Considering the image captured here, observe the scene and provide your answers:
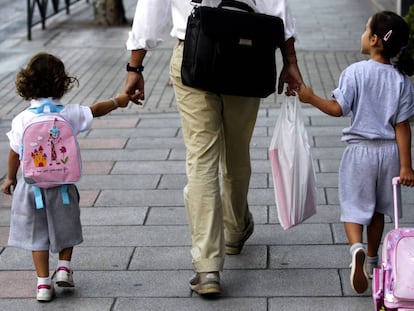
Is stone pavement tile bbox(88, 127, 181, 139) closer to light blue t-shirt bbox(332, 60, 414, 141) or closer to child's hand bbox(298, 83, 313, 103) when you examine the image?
child's hand bbox(298, 83, 313, 103)

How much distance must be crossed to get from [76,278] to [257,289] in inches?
37.1

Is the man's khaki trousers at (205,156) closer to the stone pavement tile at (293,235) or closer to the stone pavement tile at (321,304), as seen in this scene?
the stone pavement tile at (321,304)

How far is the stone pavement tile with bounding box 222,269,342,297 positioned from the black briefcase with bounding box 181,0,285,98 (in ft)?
3.15

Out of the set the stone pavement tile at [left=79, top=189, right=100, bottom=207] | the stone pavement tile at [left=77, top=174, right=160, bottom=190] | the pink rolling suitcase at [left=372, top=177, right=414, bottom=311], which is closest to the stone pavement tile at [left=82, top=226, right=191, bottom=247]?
the stone pavement tile at [left=79, top=189, right=100, bottom=207]

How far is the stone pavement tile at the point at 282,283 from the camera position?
15.2 ft

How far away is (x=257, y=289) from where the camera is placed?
4680mm

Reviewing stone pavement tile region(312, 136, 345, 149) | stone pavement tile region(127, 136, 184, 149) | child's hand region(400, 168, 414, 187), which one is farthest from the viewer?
stone pavement tile region(127, 136, 184, 149)

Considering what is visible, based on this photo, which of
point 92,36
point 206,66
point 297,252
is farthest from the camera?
point 92,36

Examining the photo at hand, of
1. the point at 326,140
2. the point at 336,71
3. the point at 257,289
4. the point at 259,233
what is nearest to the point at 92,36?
the point at 336,71

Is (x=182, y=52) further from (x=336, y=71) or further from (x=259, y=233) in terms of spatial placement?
(x=336, y=71)

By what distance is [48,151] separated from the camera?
4441 mm

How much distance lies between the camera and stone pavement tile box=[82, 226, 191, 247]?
541cm

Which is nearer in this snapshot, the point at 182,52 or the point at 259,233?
the point at 182,52

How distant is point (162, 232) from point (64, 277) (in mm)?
1081
